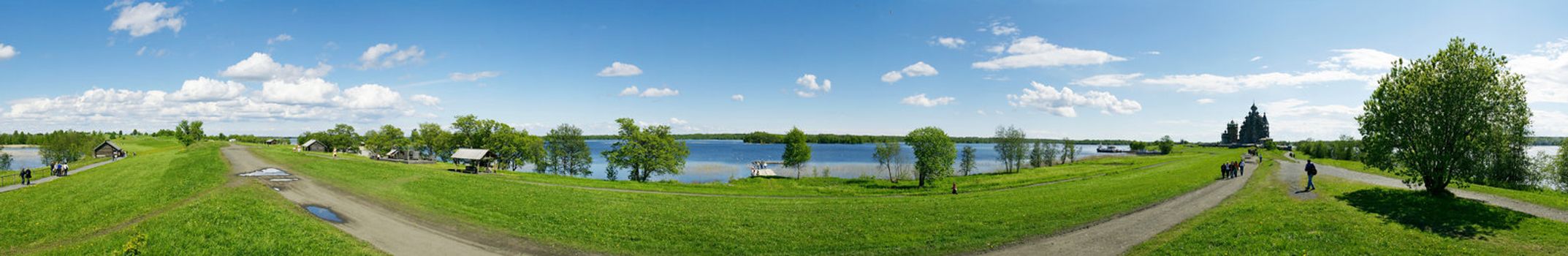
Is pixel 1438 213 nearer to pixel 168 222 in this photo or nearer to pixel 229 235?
pixel 229 235

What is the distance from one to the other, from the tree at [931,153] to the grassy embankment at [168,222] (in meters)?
49.3

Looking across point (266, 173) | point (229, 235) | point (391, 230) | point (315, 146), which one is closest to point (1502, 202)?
point (391, 230)

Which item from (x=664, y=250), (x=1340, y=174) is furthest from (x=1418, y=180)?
(x=664, y=250)

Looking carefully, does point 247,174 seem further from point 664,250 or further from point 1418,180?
point 1418,180

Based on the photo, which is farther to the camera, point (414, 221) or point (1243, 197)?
point (1243, 197)

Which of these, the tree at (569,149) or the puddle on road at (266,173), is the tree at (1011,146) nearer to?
the tree at (569,149)

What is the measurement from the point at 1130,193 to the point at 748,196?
2399 centimetres

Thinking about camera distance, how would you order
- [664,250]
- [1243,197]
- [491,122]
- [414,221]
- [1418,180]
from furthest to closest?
[491,122], [1243,197], [1418,180], [414,221], [664,250]

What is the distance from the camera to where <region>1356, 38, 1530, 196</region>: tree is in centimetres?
2362

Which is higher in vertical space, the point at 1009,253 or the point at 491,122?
the point at 491,122

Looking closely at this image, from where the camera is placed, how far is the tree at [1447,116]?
2362cm

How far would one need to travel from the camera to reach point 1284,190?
29.3 meters

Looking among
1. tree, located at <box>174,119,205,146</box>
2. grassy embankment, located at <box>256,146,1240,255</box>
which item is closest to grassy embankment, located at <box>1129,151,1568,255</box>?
grassy embankment, located at <box>256,146,1240,255</box>

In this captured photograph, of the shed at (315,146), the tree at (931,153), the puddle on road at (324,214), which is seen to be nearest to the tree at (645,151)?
the tree at (931,153)
